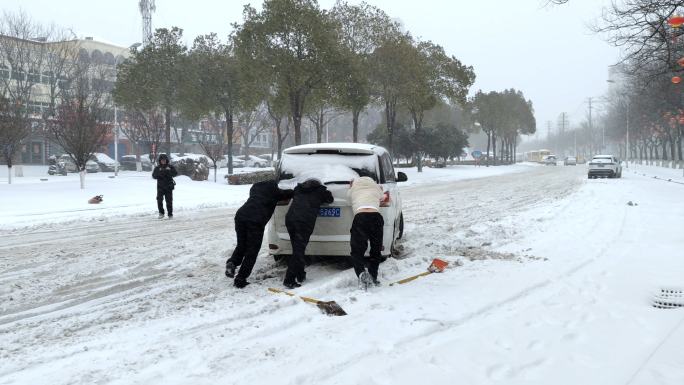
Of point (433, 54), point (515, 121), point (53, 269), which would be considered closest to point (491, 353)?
point (53, 269)

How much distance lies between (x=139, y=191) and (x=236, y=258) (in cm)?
1771

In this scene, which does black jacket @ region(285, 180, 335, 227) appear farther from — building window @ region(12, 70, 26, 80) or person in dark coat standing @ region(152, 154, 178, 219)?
building window @ region(12, 70, 26, 80)

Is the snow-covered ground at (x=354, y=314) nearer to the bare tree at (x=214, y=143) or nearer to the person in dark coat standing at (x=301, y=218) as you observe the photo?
the person in dark coat standing at (x=301, y=218)

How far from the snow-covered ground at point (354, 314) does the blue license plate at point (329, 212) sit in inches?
31.3

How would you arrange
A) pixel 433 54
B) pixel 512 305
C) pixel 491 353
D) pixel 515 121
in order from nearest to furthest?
pixel 491 353 → pixel 512 305 → pixel 433 54 → pixel 515 121

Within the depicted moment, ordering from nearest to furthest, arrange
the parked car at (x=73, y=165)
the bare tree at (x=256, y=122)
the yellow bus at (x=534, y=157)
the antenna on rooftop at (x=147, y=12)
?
1. the parked car at (x=73, y=165)
2. the bare tree at (x=256, y=122)
3. the antenna on rooftop at (x=147, y=12)
4. the yellow bus at (x=534, y=157)

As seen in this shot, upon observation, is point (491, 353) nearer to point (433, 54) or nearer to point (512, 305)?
point (512, 305)

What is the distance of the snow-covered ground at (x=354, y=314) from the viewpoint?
381 cm

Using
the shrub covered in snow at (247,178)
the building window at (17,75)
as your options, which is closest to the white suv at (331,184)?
the shrub covered in snow at (247,178)

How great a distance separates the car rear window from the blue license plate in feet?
1.19

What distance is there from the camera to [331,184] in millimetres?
6633

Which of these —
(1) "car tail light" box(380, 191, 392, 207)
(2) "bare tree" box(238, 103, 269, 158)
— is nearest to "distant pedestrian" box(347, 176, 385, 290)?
(1) "car tail light" box(380, 191, 392, 207)

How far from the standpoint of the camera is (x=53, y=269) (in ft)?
23.9

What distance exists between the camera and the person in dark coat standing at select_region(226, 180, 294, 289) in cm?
611
